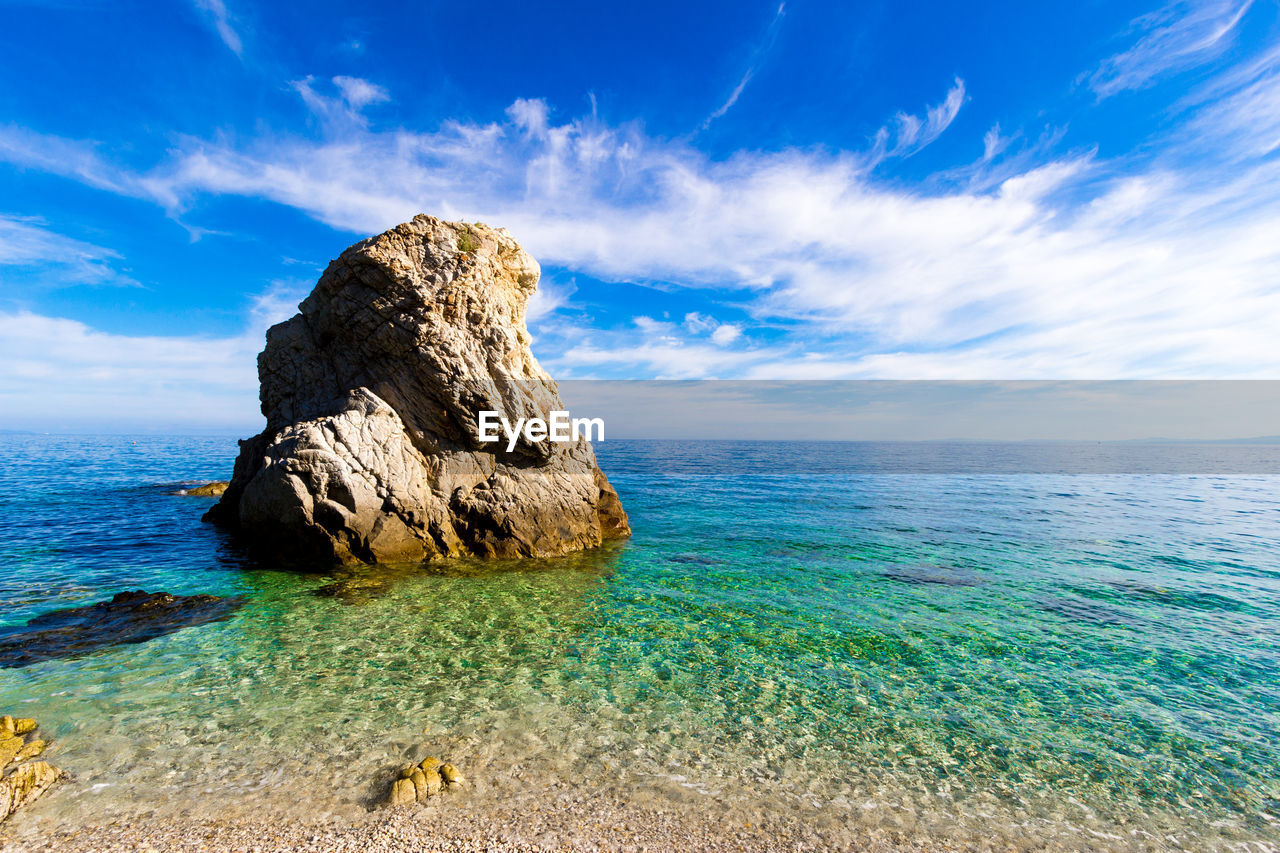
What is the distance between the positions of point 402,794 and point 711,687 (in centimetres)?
501

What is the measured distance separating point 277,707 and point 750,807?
Answer: 6.95 metres

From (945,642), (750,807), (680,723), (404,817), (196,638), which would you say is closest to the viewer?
(404,817)

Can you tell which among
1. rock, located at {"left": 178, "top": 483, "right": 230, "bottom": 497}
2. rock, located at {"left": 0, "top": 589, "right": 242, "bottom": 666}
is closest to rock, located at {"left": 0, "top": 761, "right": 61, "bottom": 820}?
rock, located at {"left": 0, "top": 589, "right": 242, "bottom": 666}

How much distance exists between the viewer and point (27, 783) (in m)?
6.05

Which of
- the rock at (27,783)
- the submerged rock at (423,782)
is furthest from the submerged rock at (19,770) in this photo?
the submerged rock at (423,782)

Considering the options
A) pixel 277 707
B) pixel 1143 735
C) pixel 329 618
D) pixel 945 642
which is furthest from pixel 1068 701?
pixel 329 618

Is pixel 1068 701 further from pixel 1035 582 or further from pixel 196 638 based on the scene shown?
pixel 196 638

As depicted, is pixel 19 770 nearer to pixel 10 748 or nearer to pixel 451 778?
pixel 10 748

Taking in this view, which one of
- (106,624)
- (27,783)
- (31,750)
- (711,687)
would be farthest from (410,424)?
(711,687)

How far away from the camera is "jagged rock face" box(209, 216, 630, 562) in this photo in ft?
51.9

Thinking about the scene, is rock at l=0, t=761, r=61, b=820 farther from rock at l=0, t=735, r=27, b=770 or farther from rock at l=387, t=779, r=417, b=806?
rock at l=387, t=779, r=417, b=806

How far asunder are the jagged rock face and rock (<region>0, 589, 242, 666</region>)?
139 inches

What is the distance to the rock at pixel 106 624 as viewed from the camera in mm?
9773

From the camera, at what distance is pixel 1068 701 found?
29.8 ft
